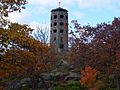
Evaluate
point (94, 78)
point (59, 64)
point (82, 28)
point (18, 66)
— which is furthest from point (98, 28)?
point (18, 66)

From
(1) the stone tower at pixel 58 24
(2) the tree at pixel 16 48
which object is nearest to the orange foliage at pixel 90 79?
(2) the tree at pixel 16 48

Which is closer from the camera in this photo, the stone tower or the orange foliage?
the orange foliage

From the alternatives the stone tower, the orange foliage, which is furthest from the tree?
the stone tower

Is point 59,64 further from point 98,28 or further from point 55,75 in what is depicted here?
point 98,28

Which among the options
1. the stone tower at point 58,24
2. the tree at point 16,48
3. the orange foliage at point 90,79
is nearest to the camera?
the tree at point 16,48

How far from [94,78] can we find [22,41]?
2754cm

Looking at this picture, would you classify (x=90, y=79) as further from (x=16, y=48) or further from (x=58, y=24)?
(x=58, y=24)

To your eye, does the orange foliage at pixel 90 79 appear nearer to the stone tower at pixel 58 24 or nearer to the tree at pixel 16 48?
the tree at pixel 16 48

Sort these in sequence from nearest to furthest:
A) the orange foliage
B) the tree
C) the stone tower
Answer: the tree → the orange foliage → the stone tower

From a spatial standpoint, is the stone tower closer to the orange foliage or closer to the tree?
the orange foliage

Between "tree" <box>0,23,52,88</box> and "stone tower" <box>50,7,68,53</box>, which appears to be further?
"stone tower" <box>50,7,68,53</box>

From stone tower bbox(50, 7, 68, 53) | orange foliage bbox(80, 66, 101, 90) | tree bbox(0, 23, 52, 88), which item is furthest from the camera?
stone tower bbox(50, 7, 68, 53)

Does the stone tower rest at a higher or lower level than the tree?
higher

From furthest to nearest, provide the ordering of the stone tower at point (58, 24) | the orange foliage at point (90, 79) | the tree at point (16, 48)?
1. the stone tower at point (58, 24)
2. the orange foliage at point (90, 79)
3. the tree at point (16, 48)
